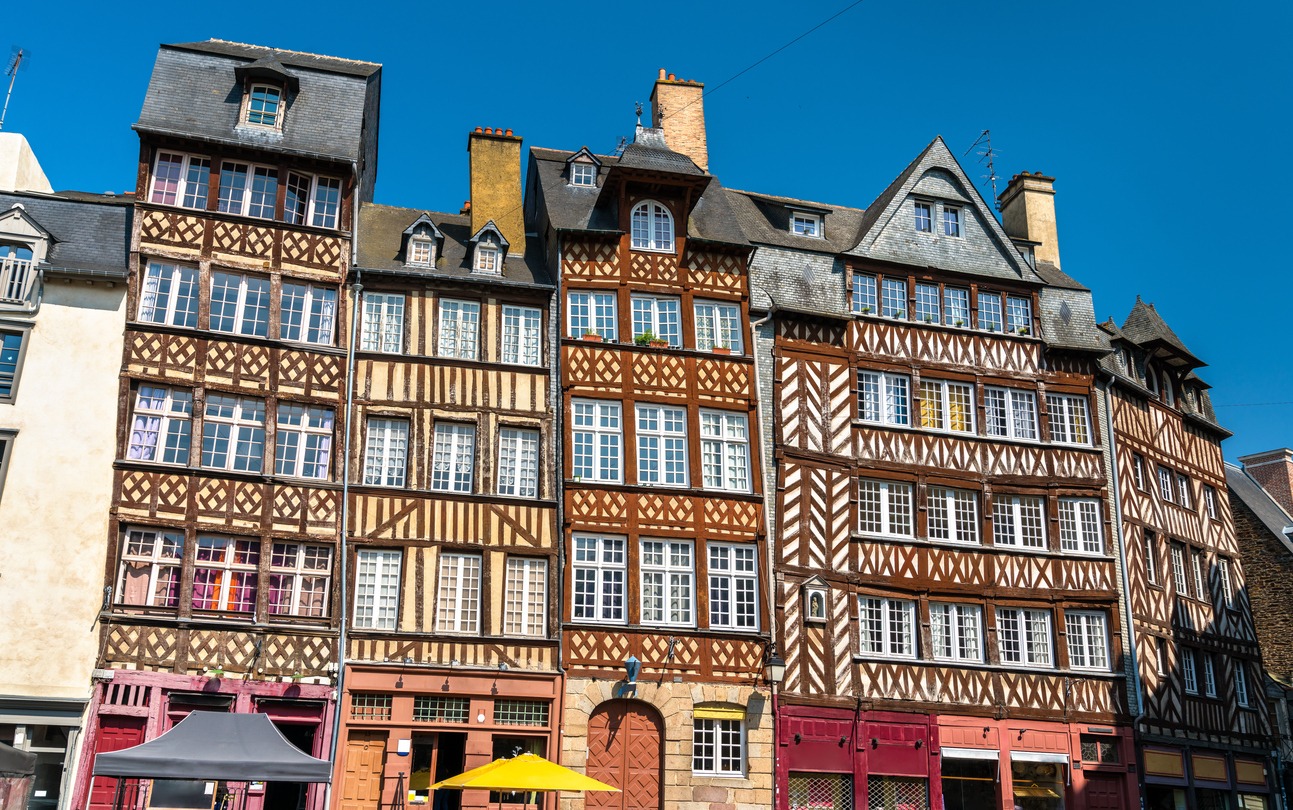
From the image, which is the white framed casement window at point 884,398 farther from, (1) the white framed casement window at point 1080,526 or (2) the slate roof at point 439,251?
(2) the slate roof at point 439,251

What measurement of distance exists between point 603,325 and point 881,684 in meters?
Answer: 7.33

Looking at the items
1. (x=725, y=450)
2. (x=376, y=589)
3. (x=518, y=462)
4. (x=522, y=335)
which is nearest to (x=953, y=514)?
(x=725, y=450)

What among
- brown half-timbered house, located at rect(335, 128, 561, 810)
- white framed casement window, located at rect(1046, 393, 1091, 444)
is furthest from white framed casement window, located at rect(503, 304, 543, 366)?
white framed casement window, located at rect(1046, 393, 1091, 444)

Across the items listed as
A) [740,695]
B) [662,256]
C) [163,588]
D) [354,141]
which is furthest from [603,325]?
[163,588]

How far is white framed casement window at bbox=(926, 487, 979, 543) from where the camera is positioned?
22.6 metres

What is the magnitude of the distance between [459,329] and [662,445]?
3.75m

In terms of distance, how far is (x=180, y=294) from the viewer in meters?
20.0

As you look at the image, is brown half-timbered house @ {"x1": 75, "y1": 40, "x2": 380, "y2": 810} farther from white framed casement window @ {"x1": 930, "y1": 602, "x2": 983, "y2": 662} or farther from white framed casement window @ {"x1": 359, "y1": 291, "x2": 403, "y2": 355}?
white framed casement window @ {"x1": 930, "y1": 602, "x2": 983, "y2": 662}

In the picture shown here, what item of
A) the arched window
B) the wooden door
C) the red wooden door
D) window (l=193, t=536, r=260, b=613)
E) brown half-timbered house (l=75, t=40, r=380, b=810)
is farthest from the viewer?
the arched window

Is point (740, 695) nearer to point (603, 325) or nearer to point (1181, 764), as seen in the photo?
point (603, 325)

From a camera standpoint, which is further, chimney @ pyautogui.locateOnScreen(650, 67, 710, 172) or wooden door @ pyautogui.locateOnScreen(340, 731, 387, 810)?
chimney @ pyautogui.locateOnScreen(650, 67, 710, 172)

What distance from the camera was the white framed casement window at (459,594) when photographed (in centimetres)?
1972

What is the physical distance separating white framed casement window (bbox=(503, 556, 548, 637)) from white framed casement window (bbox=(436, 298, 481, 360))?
345cm

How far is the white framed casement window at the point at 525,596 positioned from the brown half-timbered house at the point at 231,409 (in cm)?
255
